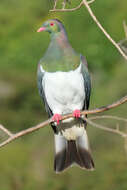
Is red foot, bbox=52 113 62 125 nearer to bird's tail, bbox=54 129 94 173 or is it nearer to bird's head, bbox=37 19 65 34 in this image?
bird's tail, bbox=54 129 94 173

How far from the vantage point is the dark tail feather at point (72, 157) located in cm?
493

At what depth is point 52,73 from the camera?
4777 mm

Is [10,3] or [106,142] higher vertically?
[10,3]

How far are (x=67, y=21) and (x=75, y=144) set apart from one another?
22.1ft

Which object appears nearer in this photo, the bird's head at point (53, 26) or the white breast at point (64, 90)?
the white breast at point (64, 90)

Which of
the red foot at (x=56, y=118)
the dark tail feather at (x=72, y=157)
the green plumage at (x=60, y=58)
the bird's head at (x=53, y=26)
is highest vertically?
the bird's head at (x=53, y=26)

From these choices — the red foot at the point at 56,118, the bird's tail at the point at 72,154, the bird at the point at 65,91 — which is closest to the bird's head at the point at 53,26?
the bird at the point at 65,91

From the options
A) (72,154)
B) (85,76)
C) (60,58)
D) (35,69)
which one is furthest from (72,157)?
(35,69)

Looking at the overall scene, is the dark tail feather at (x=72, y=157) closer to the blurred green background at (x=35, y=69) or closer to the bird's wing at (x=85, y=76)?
the bird's wing at (x=85, y=76)

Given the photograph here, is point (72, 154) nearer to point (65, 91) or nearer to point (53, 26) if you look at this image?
point (65, 91)

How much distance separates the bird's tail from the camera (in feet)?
16.2

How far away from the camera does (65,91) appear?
15.9 feet

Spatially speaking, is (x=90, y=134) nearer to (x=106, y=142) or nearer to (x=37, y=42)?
(x=106, y=142)

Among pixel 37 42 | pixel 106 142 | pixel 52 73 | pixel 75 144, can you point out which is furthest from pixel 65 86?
pixel 37 42
